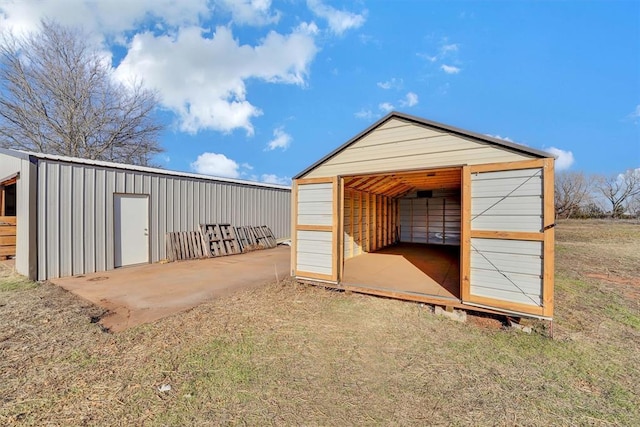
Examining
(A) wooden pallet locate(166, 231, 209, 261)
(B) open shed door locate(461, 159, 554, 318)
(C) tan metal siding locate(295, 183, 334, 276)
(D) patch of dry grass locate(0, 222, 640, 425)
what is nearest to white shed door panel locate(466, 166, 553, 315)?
(B) open shed door locate(461, 159, 554, 318)

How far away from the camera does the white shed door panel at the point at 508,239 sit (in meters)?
3.74

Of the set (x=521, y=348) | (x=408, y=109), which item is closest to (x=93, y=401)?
(x=521, y=348)

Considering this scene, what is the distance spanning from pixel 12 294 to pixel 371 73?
11523mm

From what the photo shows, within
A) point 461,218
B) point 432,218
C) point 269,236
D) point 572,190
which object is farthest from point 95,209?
point 572,190

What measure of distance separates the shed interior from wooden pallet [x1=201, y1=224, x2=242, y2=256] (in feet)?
15.7

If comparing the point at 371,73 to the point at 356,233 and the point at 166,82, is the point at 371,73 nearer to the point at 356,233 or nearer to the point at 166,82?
the point at 356,233

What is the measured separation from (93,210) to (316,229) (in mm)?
6059

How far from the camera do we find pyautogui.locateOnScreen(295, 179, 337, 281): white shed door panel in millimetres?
5613

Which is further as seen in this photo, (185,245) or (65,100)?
(65,100)

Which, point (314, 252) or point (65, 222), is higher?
point (65, 222)

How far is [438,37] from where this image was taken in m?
7.96

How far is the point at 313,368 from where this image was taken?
9.46 feet

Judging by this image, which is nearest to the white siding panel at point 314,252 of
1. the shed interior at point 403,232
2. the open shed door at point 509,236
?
the shed interior at point 403,232

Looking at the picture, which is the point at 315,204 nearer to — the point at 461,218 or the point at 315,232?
the point at 315,232
